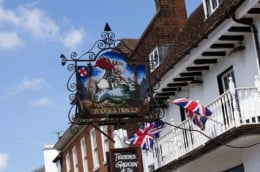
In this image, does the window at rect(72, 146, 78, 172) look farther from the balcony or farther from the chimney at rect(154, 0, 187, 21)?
the balcony

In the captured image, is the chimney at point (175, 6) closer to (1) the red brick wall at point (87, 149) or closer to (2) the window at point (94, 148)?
(1) the red brick wall at point (87, 149)

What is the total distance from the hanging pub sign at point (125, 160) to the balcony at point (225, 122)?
6.46 ft

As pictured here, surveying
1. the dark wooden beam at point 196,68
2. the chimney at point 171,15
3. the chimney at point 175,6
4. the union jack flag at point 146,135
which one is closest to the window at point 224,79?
the dark wooden beam at point 196,68

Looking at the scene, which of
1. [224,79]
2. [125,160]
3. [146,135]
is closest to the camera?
[125,160]

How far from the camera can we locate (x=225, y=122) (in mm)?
17531

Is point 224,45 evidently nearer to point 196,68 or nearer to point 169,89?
point 196,68

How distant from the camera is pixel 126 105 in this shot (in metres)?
17.1

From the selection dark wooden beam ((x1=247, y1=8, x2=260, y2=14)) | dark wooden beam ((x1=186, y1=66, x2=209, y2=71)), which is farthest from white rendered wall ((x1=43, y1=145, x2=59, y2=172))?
dark wooden beam ((x1=247, y1=8, x2=260, y2=14))

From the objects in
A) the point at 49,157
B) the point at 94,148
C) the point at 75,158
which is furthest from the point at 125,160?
the point at 49,157

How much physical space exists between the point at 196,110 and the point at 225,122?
3.04 feet

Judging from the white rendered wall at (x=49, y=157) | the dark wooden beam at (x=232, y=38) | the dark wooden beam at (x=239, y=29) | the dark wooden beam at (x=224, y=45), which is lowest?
the dark wooden beam at (x=224, y=45)

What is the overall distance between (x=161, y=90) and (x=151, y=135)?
2.65 meters

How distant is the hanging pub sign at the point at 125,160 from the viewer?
53.7ft

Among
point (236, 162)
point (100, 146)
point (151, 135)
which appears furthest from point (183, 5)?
point (236, 162)
